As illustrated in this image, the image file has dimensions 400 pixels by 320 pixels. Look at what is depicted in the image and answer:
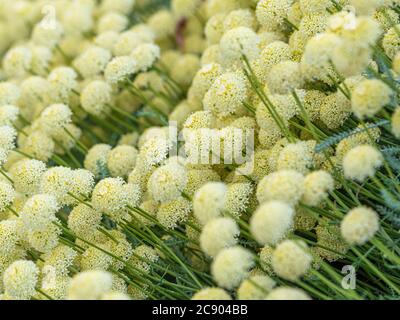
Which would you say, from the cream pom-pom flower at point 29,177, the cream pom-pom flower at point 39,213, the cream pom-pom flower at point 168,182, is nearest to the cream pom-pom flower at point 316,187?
the cream pom-pom flower at point 168,182

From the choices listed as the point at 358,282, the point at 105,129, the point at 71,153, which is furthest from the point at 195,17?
the point at 358,282

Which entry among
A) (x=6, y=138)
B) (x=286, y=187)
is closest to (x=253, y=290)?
(x=286, y=187)

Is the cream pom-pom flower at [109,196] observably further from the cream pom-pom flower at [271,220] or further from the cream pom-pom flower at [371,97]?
the cream pom-pom flower at [371,97]

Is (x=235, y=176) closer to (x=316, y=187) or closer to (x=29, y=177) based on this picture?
(x=316, y=187)

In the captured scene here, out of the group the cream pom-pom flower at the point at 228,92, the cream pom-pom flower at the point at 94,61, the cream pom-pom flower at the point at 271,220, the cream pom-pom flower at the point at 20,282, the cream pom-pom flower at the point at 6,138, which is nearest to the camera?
the cream pom-pom flower at the point at 271,220

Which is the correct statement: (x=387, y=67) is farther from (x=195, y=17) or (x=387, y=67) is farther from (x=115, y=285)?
(x=195, y=17)

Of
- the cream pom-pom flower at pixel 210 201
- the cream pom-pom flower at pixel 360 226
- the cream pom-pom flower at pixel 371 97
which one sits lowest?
the cream pom-pom flower at pixel 360 226

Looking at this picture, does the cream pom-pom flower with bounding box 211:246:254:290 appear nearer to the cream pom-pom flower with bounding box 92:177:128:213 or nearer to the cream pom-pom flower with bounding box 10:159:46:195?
the cream pom-pom flower with bounding box 92:177:128:213

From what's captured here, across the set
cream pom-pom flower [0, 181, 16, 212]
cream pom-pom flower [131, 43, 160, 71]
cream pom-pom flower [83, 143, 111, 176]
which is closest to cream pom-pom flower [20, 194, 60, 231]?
cream pom-pom flower [0, 181, 16, 212]
